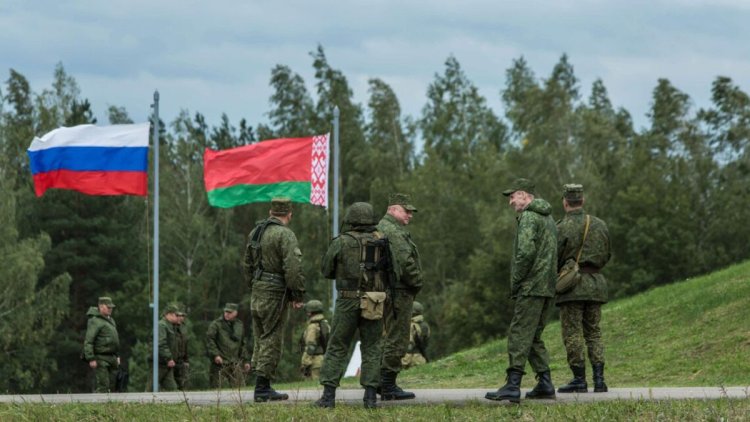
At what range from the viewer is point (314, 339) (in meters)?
24.5

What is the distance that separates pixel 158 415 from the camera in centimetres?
1444

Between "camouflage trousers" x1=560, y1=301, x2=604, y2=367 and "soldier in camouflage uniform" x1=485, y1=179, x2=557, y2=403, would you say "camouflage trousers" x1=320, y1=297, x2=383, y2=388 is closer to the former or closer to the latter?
"soldier in camouflage uniform" x1=485, y1=179, x2=557, y2=403

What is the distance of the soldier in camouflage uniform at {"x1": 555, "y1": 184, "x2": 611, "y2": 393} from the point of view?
50.0 ft

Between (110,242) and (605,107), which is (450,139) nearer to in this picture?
(605,107)

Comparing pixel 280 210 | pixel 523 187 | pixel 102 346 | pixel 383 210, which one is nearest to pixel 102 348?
Result: pixel 102 346

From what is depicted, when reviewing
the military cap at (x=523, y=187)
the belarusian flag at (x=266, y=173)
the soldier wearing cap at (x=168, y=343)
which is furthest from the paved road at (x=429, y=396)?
the belarusian flag at (x=266, y=173)

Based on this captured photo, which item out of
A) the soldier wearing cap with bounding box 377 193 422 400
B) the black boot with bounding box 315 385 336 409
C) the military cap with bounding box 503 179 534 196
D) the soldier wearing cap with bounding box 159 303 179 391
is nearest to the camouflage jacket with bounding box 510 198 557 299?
the military cap with bounding box 503 179 534 196

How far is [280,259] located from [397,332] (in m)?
1.59

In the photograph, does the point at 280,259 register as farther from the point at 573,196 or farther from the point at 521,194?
the point at 573,196

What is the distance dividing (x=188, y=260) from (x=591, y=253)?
61.0 m

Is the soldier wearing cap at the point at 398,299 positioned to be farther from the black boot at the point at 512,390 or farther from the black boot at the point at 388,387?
the black boot at the point at 512,390

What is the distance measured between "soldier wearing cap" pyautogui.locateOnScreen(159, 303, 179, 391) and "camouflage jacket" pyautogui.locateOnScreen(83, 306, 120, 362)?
1175 mm

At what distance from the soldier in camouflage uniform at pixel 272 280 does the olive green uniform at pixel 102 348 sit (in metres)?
7.76

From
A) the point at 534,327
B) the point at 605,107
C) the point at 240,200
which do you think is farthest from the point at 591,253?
the point at 605,107
